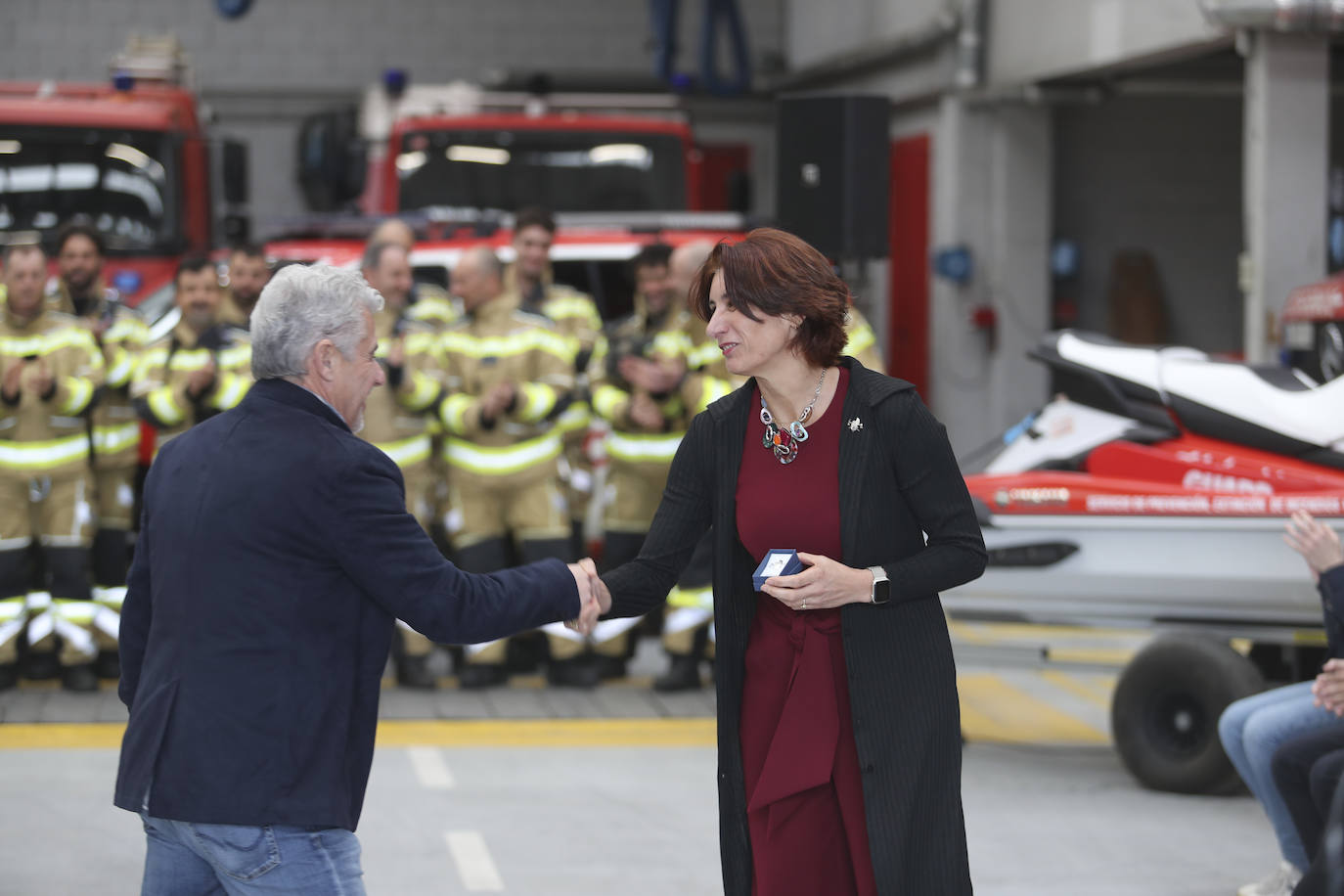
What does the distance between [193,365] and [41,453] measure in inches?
31.2

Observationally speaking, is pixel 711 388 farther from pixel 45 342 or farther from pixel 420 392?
pixel 45 342

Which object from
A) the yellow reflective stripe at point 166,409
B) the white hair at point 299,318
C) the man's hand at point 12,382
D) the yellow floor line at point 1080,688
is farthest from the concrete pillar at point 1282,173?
the white hair at point 299,318

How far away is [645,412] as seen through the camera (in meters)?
8.80

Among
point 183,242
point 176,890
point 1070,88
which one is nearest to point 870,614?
point 176,890

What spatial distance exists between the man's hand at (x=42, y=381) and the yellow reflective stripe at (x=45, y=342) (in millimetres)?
156

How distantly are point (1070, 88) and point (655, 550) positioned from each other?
12.3m

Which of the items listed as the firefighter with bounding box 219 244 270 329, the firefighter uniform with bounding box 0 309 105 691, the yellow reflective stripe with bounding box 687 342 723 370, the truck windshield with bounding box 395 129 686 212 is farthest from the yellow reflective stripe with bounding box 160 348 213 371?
the truck windshield with bounding box 395 129 686 212

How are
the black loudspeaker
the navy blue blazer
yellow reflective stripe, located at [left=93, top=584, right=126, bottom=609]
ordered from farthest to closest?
yellow reflective stripe, located at [left=93, top=584, right=126, bottom=609], the black loudspeaker, the navy blue blazer

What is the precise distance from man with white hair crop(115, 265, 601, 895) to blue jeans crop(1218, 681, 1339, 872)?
9.59 ft

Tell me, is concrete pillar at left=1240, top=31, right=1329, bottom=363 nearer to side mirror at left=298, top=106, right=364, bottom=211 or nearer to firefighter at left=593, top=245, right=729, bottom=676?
firefighter at left=593, top=245, right=729, bottom=676

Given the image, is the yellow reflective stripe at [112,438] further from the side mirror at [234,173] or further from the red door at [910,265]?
the red door at [910,265]

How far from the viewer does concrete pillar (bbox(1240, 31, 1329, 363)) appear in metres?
11.2

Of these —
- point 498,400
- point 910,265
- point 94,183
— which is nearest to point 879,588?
point 498,400

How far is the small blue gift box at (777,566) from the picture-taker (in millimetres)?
3691
